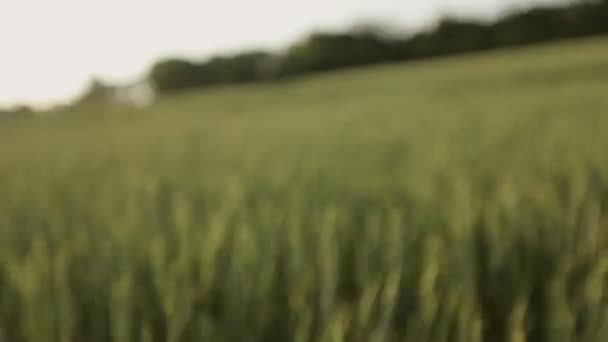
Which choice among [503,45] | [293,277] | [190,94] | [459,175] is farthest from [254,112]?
[293,277]

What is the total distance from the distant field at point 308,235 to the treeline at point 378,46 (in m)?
0.16

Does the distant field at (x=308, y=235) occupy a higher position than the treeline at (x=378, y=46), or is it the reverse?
the treeline at (x=378, y=46)

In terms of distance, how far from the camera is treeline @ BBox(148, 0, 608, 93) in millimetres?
720

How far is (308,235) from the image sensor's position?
0.26 metres

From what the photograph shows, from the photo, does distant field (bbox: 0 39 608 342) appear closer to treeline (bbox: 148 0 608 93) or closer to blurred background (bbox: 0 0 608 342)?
blurred background (bbox: 0 0 608 342)

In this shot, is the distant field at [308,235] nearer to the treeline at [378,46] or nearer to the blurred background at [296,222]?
the blurred background at [296,222]

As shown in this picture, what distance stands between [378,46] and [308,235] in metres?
0.81

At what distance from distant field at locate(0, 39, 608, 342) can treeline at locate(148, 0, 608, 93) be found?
16cm

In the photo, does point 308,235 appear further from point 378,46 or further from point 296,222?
point 378,46

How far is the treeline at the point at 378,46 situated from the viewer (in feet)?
2.36

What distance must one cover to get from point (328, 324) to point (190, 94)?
66cm

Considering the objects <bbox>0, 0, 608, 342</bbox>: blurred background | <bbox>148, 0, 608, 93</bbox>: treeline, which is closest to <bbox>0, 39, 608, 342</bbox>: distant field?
<bbox>0, 0, 608, 342</bbox>: blurred background

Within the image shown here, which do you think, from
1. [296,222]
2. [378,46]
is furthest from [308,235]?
[378,46]

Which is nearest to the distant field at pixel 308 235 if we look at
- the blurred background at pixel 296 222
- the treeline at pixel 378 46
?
the blurred background at pixel 296 222
